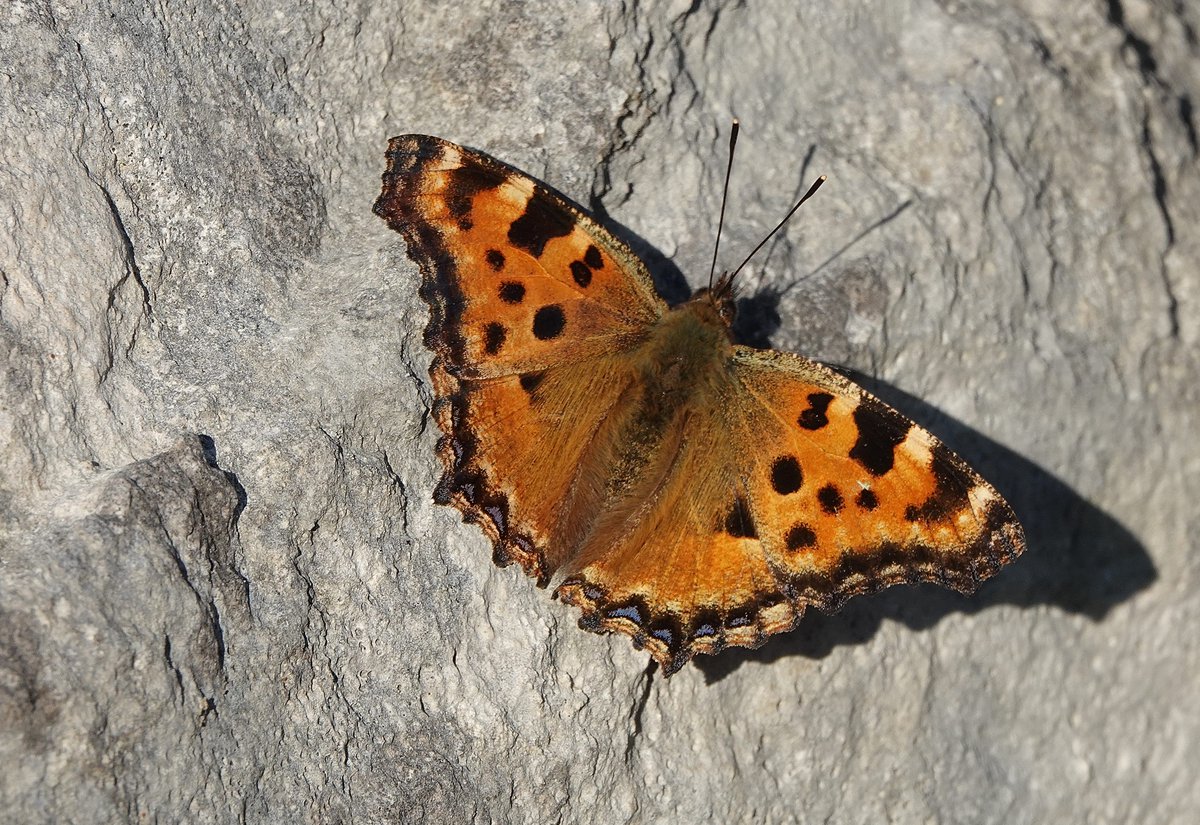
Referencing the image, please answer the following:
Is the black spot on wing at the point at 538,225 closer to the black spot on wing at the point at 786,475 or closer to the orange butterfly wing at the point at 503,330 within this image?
the orange butterfly wing at the point at 503,330

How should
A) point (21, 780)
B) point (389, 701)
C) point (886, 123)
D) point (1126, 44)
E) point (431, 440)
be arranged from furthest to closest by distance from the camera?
1. point (1126, 44)
2. point (886, 123)
3. point (431, 440)
4. point (389, 701)
5. point (21, 780)

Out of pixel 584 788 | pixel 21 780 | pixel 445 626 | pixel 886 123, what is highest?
pixel 886 123

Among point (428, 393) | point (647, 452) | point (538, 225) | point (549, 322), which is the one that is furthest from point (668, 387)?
point (428, 393)

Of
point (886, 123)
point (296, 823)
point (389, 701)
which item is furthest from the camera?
point (886, 123)

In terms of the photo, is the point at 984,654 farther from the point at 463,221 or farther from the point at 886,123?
the point at 463,221

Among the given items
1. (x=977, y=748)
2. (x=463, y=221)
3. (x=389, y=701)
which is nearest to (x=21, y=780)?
(x=389, y=701)

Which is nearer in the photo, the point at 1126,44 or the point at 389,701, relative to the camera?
the point at 389,701
